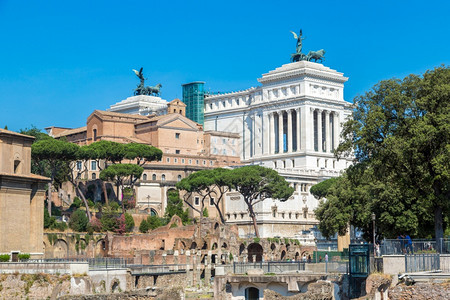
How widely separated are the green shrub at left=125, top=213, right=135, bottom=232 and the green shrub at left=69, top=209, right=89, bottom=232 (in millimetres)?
4742

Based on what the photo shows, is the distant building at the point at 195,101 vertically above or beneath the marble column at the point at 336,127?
above

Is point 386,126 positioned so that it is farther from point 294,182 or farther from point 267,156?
point 267,156

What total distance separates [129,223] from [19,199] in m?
42.5

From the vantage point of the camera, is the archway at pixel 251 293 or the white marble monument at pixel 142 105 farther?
the white marble monument at pixel 142 105

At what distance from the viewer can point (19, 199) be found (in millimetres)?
53750

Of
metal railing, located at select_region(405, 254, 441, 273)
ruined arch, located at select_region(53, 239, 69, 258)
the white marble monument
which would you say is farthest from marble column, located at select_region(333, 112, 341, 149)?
metal railing, located at select_region(405, 254, 441, 273)

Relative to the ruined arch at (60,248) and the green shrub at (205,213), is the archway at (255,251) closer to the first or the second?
the green shrub at (205,213)

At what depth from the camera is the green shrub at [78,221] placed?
90.8m

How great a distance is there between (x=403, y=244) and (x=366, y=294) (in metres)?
4.87

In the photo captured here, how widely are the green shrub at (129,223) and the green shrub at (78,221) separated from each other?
4742 millimetres

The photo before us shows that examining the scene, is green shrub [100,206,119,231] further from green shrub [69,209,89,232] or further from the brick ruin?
the brick ruin

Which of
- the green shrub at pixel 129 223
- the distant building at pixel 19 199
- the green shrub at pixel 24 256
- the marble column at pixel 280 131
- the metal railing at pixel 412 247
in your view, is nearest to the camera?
the metal railing at pixel 412 247

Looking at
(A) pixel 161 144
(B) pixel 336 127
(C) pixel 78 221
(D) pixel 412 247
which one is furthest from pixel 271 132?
(D) pixel 412 247

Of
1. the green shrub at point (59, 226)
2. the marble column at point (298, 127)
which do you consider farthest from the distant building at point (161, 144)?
the green shrub at point (59, 226)
